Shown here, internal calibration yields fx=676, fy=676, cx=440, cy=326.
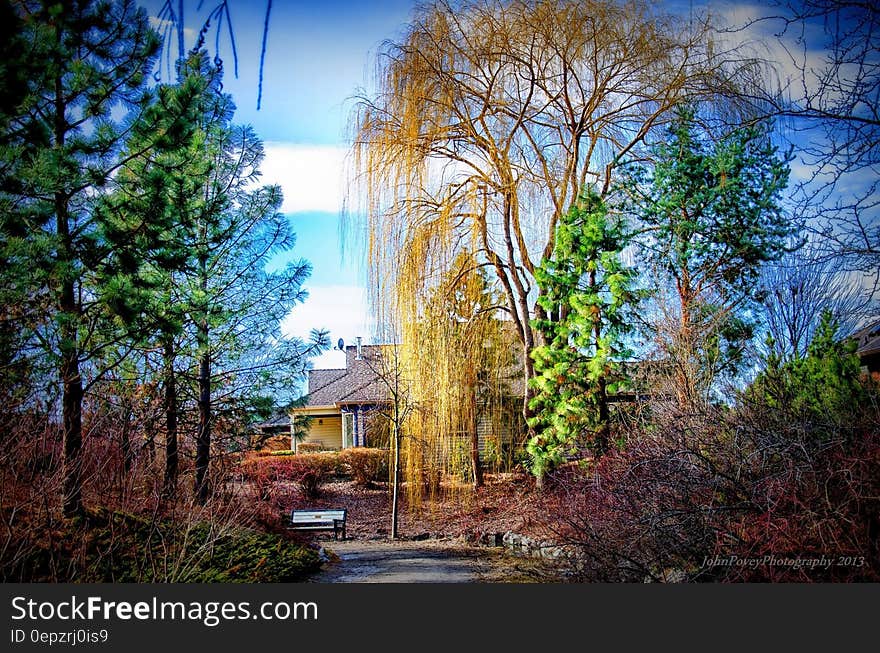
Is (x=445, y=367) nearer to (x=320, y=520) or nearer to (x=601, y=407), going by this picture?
(x=601, y=407)

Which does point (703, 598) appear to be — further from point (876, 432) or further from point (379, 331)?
point (379, 331)

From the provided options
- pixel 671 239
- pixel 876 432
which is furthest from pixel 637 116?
pixel 876 432

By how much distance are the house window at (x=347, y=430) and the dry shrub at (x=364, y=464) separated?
163cm

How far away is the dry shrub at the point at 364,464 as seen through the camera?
774 cm

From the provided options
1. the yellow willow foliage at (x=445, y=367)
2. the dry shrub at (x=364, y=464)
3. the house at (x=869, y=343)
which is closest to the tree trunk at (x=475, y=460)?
the yellow willow foliage at (x=445, y=367)

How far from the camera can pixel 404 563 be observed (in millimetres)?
4664

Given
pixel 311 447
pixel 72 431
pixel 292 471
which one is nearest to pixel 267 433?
pixel 292 471

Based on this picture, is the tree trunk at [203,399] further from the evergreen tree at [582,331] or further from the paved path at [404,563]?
the evergreen tree at [582,331]

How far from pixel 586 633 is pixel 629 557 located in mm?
502

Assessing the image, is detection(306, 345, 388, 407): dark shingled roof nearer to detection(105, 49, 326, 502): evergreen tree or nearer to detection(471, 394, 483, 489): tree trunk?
detection(471, 394, 483, 489): tree trunk

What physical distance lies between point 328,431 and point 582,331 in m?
5.36

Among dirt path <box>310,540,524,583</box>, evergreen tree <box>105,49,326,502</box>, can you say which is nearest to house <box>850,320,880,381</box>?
dirt path <box>310,540,524,583</box>

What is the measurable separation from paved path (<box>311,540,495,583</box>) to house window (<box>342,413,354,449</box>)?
359 centimetres

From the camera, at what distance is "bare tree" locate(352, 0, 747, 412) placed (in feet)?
18.4
